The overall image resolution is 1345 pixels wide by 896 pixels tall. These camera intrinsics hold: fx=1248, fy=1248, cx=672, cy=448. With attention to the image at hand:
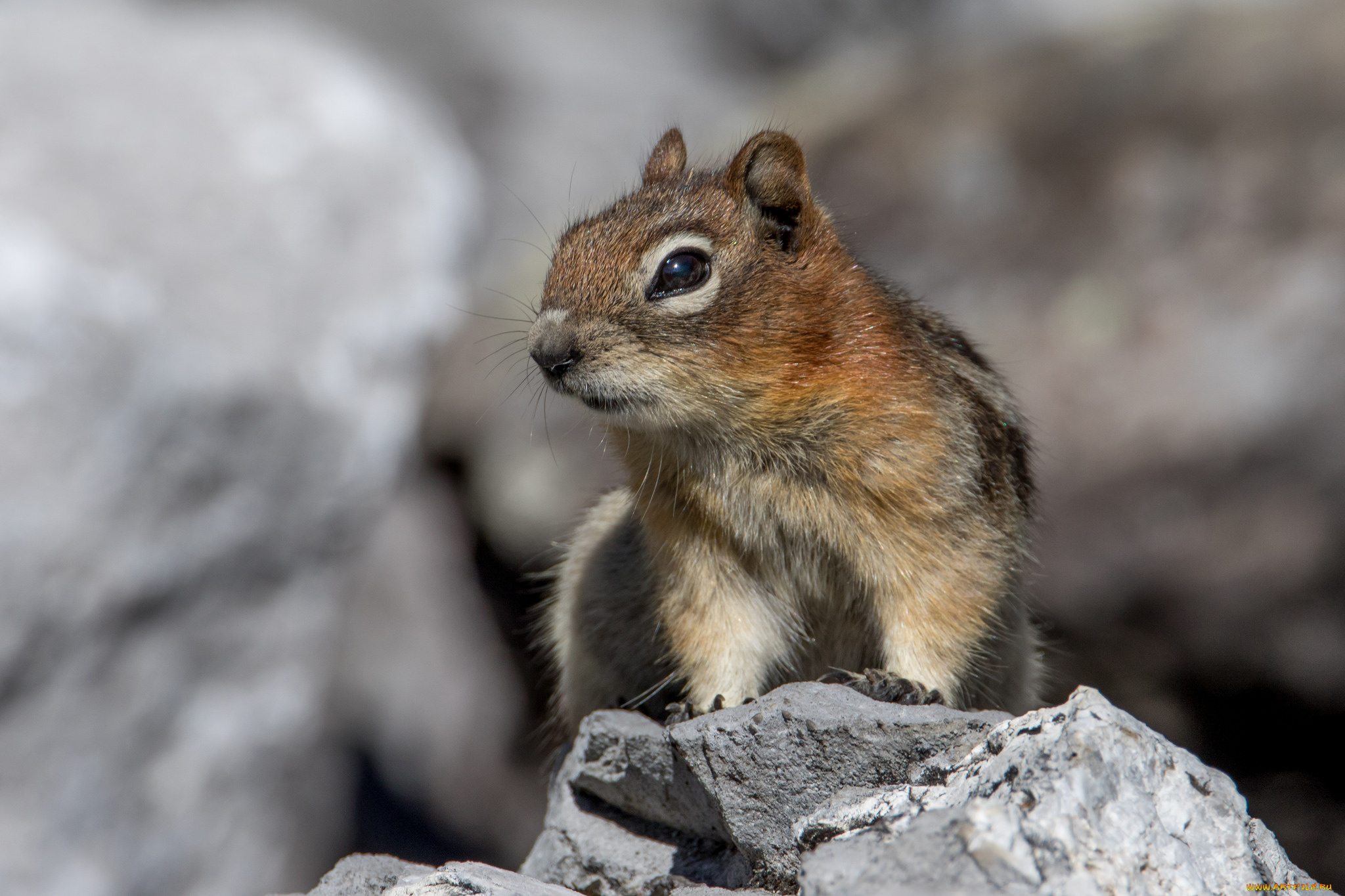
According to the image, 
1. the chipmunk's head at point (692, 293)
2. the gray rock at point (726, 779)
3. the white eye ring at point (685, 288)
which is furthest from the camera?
the white eye ring at point (685, 288)

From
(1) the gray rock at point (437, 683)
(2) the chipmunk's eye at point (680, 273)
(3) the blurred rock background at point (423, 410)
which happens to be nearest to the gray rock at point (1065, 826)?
(2) the chipmunk's eye at point (680, 273)

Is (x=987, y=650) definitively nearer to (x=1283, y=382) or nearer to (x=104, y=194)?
(x=1283, y=382)

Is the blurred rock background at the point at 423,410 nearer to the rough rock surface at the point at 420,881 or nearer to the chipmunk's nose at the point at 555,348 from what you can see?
the chipmunk's nose at the point at 555,348

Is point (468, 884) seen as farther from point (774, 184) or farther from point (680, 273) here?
point (774, 184)

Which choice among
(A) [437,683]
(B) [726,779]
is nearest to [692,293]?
(B) [726,779]

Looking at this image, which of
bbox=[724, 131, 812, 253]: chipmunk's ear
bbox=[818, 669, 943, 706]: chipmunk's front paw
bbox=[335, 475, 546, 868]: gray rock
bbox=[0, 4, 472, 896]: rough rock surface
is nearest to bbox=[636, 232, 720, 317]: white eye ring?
bbox=[724, 131, 812, 253]: chipmunk's ear

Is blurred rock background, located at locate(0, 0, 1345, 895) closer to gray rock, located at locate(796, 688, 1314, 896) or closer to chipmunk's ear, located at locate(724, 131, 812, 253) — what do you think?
chipmunk's ear, located at locate(724, 131, 812, 253)
